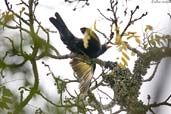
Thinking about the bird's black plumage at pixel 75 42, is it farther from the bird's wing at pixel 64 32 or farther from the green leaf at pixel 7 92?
the green leaf at pixel 7 92

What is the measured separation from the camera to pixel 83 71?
6.17 feet

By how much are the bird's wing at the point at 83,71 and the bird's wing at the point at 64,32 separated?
0.22m

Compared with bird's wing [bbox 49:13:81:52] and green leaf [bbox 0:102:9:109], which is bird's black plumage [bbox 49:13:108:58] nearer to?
bird's wing [bbox 49:13:81:52]

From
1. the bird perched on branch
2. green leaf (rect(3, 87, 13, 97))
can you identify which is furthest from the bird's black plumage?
green leaf (rect(3, 87, 13, 97))

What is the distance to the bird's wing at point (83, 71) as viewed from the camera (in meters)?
1.78

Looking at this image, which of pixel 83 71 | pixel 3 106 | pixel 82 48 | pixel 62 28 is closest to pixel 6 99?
pixel 3 106

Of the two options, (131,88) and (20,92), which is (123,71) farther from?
(20,92)

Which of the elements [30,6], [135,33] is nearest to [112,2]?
[135,33]

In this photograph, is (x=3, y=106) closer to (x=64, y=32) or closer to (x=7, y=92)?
(x=7, y=92)

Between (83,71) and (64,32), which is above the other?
(64,32)

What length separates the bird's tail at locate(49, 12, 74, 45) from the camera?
6.84ft

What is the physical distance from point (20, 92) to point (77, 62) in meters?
1.20

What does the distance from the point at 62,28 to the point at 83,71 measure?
1.27ft

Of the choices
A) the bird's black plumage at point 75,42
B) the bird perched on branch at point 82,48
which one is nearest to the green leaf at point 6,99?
the bird perched on branch at point 82,48
